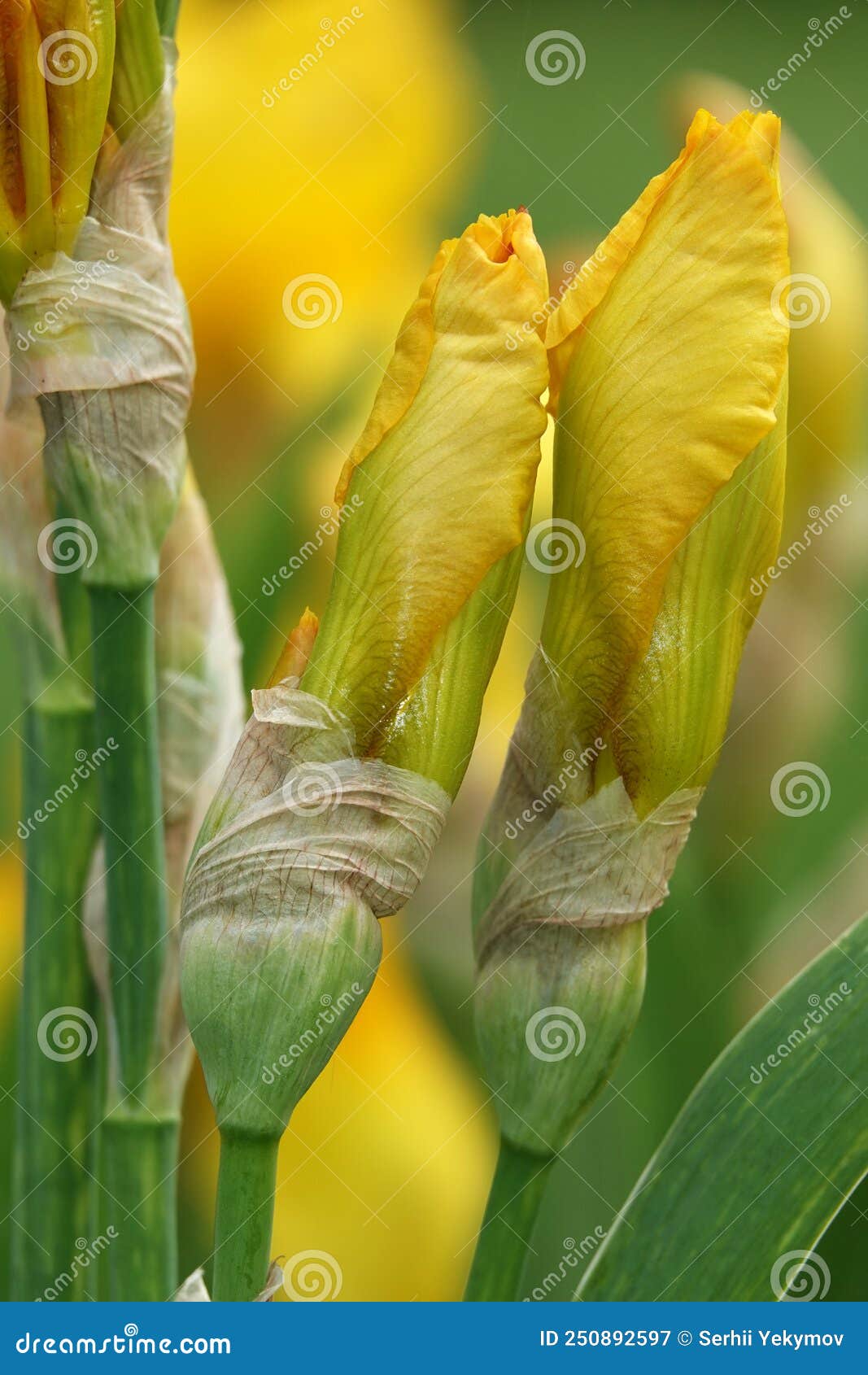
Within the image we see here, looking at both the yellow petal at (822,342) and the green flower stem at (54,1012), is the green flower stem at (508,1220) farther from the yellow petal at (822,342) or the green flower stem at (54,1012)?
the yellow petal at (822,342)

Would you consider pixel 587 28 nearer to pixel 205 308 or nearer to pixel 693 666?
pixel 205 308

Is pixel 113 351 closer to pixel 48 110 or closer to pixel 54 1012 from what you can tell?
pixel 48 110

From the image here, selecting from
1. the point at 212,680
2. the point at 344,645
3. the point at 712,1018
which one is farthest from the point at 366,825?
the point at 712,1018

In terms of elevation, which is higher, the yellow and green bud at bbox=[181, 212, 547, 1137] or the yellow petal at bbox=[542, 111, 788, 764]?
the yellow petal at bbox=[542, 111, 788, 764]

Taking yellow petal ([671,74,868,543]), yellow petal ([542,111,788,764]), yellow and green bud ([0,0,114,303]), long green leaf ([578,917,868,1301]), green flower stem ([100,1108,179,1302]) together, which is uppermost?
yellow petal ([671,74,868,543])

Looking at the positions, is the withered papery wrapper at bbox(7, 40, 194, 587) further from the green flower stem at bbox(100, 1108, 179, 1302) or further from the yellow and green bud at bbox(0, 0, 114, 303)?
the green flower stem at bbox(100, 1108, 179, 1302)

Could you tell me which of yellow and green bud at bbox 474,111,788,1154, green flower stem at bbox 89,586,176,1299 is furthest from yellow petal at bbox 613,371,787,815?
green flower stem at bbox 89,586,176,1299

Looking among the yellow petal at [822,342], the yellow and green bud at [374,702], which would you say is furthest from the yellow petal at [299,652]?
the yellow petal at [822,342]
